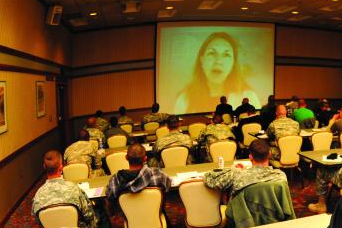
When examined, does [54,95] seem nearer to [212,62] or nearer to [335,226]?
[212,62]

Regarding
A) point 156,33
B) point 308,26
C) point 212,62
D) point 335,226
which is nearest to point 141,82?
point 156,33

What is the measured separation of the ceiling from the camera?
9.40 m

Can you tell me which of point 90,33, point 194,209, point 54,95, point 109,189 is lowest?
point 194,209

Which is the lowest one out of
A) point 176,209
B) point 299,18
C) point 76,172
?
point 176,209

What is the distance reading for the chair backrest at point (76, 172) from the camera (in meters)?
4.71

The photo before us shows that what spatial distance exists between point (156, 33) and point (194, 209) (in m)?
10.2

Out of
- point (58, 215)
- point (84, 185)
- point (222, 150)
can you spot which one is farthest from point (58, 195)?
point (222, 150)

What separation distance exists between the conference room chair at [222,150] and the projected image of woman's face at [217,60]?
27.9 feet

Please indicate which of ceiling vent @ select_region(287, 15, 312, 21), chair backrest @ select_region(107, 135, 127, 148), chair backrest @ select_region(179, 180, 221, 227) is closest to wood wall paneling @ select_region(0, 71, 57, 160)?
chair backrest @ select_region(107, 135, 127, 148)

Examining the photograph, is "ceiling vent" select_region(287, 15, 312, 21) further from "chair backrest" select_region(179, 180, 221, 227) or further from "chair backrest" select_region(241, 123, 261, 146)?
"chair backrest" select_region(179, 180, 221, 227)

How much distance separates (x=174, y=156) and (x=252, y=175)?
238 centimetres

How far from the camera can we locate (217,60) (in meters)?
13.9

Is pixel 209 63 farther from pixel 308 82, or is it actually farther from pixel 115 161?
pixel 115 161

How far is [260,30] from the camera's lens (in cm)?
1436
